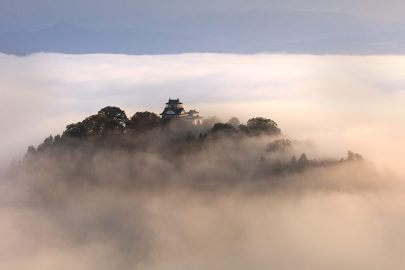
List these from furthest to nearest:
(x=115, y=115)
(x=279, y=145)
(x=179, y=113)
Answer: (x=179, y=113)
(x=115, y=115)
(x=279, y=145)

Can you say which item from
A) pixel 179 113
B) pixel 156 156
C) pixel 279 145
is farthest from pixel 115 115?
pixel 279 145

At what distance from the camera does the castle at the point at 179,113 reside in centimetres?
3600

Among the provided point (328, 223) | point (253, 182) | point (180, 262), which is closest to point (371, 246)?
point (328, 223)

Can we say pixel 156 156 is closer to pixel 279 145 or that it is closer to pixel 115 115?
pixel 115 115

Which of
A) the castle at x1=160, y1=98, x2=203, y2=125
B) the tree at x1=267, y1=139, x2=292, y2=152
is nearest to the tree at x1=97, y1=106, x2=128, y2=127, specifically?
the castle at x1=160, y1=98, x2=203, y2=125

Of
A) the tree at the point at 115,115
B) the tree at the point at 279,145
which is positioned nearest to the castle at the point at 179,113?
the tree at the point at 115,115

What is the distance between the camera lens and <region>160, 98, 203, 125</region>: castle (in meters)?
36.0

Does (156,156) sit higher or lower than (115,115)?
lower

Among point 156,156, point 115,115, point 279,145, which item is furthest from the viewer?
point 115,115

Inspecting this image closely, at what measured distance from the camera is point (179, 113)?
36625 millimetres

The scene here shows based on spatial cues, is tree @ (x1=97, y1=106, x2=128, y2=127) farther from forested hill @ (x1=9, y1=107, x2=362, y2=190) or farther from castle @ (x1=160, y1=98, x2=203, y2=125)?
castle @ (x1=160, y1=98, x2=203, y2=125)

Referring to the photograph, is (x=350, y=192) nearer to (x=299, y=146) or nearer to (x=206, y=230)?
(x=299, y=146)

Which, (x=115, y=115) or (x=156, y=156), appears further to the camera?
(x=115, y=115)

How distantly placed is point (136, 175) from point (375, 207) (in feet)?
42.4
